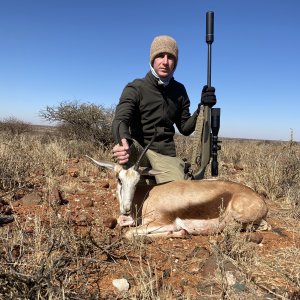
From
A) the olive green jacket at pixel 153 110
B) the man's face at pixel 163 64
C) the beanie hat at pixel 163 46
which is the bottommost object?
the olive green jacket at pixel 153 110

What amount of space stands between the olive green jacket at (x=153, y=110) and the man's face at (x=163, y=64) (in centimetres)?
14

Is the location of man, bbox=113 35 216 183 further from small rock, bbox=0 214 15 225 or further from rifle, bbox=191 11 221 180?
small rock, bbox=0 214 15 225

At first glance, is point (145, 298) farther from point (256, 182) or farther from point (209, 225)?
point (256, 182)

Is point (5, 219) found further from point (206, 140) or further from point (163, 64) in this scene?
point (163, 64)

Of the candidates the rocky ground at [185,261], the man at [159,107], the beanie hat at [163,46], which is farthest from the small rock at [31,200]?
the beanie hat at [163,46]

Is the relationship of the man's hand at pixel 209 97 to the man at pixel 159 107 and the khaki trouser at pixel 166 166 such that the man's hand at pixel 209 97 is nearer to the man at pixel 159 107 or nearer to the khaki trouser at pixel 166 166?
the man at pixel 159 107

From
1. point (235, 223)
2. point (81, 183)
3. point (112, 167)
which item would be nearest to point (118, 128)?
point (112, 167)

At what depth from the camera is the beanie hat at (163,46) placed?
4.93m

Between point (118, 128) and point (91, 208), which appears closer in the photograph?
point (118, 128)

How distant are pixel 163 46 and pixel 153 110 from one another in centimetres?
85

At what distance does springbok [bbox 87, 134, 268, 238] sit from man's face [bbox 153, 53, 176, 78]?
1405 mm

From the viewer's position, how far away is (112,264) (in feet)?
9.63

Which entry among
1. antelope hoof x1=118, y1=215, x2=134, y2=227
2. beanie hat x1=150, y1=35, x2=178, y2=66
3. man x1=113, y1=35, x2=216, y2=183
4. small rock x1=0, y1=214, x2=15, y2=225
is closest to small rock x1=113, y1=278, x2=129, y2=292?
antelope hoof x1=118, y1=215, x2=134, y2=227

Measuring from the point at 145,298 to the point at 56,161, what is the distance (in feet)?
19.2
